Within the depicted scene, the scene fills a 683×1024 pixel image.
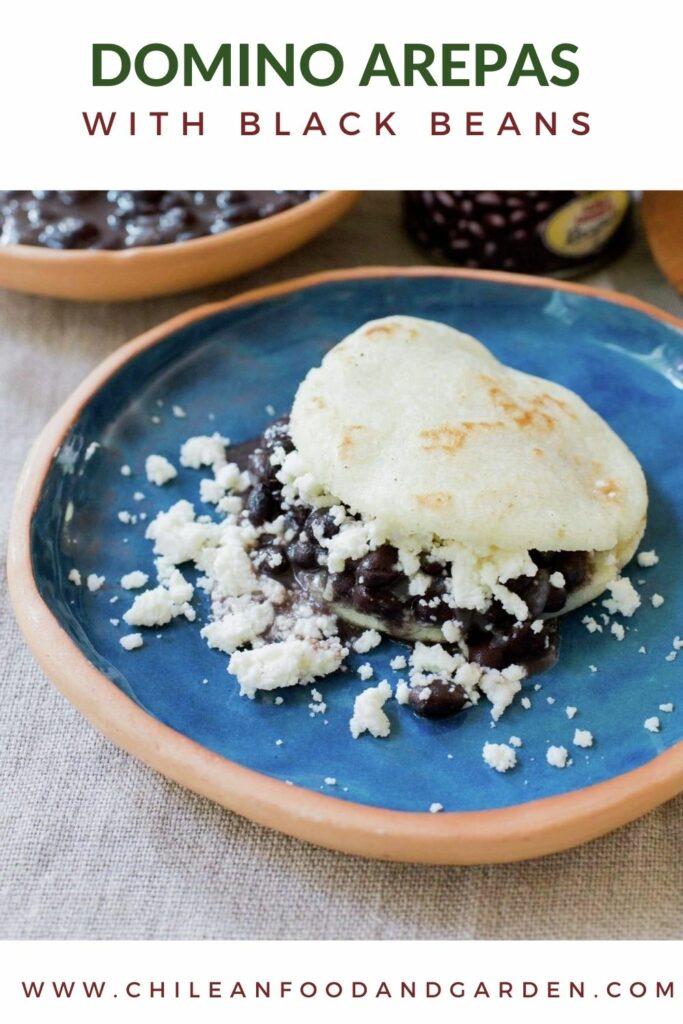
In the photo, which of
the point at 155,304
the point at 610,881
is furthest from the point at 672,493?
the point at 155,304

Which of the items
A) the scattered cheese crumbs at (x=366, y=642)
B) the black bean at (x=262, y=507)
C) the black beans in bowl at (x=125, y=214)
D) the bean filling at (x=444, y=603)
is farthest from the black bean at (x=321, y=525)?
the black beans in bowl at (x=125, y=214)

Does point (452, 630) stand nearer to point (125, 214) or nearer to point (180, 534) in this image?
point (180, 534)

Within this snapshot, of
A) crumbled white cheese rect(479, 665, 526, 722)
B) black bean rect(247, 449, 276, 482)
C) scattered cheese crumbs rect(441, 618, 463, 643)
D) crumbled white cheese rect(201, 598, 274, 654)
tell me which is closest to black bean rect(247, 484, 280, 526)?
black bean rect(247, 449, 276, 482)

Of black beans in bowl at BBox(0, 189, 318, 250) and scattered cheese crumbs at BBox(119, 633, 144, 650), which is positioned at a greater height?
black beans in bowl at BBox(0, 189, 318, 250)

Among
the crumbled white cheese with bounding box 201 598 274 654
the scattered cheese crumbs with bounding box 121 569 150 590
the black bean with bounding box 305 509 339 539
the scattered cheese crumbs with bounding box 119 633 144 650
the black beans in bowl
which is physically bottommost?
the scattered cheese crumbs with bounding box 119 633 144 650

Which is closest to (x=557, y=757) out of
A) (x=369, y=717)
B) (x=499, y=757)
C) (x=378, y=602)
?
(x=499, y=757)

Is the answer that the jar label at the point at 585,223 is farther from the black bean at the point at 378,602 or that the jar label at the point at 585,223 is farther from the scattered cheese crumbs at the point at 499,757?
the scattered cheese crumbs at the point at 499,757

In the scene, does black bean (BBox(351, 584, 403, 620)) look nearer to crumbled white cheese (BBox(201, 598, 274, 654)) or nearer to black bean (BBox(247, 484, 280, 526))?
crumbled white cheese (BBox(201, 598, 274, 654))
